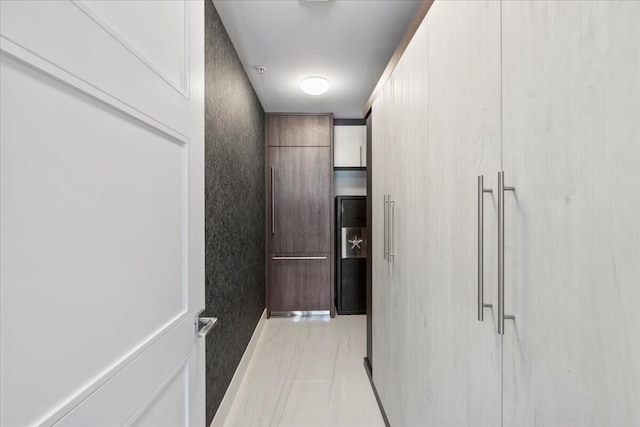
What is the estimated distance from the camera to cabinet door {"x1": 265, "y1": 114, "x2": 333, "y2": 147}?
3.77 m

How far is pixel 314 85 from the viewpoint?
9.31 feet

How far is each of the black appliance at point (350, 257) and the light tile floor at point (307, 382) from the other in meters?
0.45

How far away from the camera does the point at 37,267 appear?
419mm

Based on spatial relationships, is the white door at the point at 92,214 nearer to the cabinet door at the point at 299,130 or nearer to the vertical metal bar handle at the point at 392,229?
the vertical metal bar handle at the point at 392,229

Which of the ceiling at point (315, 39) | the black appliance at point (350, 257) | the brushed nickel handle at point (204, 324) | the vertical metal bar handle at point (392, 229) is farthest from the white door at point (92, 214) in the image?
the black appliance at point (350, 257)

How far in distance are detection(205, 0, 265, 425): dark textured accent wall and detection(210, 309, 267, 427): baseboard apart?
62mm

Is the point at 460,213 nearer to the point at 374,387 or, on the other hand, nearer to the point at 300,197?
the point at 374,387

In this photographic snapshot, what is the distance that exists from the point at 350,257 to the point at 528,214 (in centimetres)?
325

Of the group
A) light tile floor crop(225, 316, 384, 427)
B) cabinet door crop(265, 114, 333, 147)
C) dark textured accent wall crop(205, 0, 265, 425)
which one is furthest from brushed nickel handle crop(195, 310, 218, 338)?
cabinet door crop(265, 114, 333, 147)

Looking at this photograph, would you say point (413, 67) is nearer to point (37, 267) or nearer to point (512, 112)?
point (512, 112)

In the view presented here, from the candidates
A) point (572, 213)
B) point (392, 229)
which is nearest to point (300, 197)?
point (392, 229)

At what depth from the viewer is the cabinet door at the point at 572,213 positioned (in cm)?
46

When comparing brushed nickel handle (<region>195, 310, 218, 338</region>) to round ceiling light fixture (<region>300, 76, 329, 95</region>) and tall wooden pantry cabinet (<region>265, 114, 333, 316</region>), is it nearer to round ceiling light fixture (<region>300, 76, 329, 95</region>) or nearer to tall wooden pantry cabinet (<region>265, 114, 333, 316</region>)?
round ceiling light fixture (<region>300, 76, 329, 95</region>)

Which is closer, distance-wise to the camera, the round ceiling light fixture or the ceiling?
the ceiling
